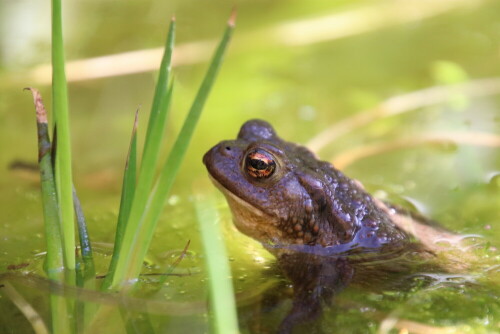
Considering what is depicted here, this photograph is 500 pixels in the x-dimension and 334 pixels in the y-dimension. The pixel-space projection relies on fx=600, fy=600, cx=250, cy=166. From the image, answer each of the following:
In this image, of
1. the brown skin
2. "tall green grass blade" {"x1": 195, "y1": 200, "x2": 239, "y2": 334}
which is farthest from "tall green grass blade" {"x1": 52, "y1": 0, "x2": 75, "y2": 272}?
the brown skin

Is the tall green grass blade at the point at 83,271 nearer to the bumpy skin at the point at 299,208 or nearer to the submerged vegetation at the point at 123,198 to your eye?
the submerged vegetation at the point at 123,198

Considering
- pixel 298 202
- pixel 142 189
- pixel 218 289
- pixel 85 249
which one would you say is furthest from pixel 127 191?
pixel 298 202

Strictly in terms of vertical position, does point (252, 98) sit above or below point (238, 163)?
above

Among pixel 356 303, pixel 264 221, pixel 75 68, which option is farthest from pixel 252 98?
pixel 356 303

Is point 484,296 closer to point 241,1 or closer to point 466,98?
point 466,98

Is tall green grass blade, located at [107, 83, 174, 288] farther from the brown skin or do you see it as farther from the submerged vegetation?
the brown skin

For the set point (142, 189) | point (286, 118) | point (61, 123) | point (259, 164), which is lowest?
point (142, 189)

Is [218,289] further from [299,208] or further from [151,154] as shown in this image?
[299,208]

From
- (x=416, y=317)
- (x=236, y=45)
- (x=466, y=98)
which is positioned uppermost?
(x=236, y=45)
